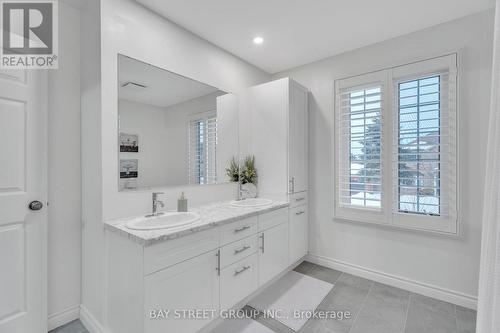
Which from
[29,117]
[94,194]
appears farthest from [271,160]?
[29,117]

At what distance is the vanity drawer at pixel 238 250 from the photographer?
182cm

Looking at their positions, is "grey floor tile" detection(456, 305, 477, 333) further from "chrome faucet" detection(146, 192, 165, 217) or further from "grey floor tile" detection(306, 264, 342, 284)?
"chrome faucet" detection(146, 192, 165, 217)

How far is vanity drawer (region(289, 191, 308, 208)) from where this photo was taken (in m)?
2.71

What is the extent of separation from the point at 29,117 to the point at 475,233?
Result: 378 centimetres

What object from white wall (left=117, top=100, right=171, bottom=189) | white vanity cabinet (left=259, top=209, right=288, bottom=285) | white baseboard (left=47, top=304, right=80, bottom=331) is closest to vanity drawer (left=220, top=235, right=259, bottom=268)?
white vanity cabinet (left=259, top=209, right=288, bottom=285)

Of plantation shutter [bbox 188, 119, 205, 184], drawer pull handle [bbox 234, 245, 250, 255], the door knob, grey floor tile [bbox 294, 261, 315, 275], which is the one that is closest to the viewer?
the door knob

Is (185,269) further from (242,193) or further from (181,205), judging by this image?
(242,193)

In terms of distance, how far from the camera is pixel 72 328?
6.08ft

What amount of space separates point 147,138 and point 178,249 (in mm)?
1043

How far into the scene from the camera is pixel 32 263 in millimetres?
1712

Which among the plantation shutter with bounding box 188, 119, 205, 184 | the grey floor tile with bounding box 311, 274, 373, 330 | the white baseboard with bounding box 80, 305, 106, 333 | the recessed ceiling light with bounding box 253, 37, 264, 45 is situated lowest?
the grey floor tile with bounding box 311, 274, 373, 330

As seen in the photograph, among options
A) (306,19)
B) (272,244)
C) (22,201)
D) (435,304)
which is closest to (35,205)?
(22,201)

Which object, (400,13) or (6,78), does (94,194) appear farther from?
(400,13)

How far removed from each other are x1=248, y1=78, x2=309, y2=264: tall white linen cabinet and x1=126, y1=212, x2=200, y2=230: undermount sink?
120 centimetres
